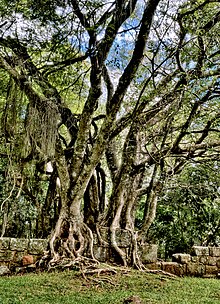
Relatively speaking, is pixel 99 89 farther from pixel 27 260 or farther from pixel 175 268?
pixel 175 268

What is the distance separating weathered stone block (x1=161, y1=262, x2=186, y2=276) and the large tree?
527mm

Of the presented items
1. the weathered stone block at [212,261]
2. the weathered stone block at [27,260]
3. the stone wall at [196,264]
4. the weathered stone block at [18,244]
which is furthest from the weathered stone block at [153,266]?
the weathered stone block at [18,244]

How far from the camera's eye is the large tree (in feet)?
16.5

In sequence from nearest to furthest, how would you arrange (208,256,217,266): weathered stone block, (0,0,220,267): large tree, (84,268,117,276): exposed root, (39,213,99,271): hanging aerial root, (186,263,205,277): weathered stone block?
(84,268,117,276): exposed root → (39,213,99,271): hanging aerial root → (0,0,220,267): large tree → (186,263,205,277): weathered stone block → (208,256,217,266): weathered stone block

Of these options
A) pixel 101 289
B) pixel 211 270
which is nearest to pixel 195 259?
pixel 211 270

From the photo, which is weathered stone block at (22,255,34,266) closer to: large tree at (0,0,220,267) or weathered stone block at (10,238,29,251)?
weathered stone block at (10,238,29,251)

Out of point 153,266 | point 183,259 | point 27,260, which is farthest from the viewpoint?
point 183,259

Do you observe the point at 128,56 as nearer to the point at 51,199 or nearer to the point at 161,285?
the point at 51,199

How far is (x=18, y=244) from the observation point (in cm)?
493

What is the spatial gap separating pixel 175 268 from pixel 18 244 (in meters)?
2.41

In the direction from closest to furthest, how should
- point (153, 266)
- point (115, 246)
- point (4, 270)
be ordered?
point (4, 270) < point (115, 246) < point (153, 266)

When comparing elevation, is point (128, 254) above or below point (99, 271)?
above

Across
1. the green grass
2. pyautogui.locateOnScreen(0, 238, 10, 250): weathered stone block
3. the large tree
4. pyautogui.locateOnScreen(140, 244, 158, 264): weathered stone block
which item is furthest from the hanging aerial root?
pyautogui.locateOnScreen(140, 244, 158, 264): weathered stone block

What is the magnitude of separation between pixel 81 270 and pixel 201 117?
359cm
